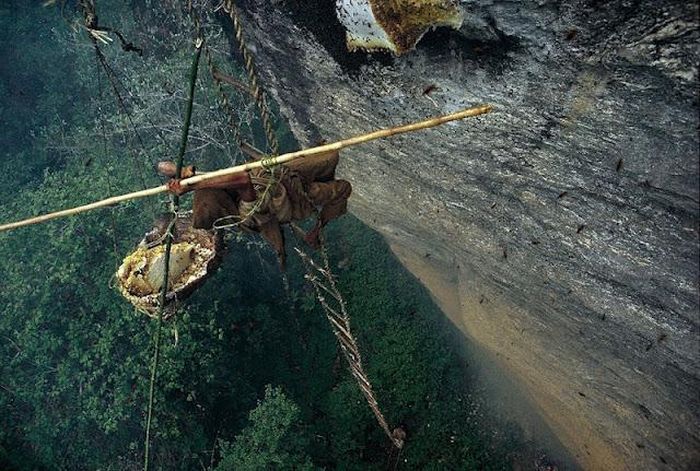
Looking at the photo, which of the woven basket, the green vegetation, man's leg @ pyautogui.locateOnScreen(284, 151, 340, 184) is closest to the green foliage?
the green vegetation

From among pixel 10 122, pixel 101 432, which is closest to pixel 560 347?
pixel 101 432

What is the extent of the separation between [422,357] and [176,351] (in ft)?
16.5

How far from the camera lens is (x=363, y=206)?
8414mm

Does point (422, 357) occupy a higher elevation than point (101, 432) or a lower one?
higher

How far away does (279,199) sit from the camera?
383 centimetres

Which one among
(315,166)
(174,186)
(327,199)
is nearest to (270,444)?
(327,199)

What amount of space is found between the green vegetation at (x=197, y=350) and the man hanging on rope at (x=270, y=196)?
466 centimetres

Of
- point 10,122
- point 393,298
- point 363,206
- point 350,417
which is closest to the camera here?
point 363,206

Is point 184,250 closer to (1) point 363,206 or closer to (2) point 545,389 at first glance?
(1) point 363,206

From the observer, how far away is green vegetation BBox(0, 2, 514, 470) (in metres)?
9.01

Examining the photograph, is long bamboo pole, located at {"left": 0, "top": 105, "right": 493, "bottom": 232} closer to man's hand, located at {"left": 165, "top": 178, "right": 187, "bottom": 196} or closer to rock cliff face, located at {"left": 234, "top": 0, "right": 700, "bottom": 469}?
man's hand, located at {"left": 165, "top": 178, "right": 187, "bottom": 196}

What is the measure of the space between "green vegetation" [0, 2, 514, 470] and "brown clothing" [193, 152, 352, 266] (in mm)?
4667

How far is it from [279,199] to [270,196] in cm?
7

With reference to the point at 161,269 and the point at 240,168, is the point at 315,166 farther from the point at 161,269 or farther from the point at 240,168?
the point at 161,269
